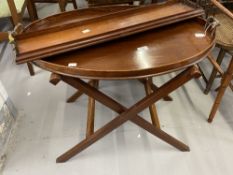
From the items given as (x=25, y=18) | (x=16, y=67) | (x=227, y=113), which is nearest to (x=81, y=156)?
(x=227, y=113)

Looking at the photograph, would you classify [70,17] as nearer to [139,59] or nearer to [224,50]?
[139,59]

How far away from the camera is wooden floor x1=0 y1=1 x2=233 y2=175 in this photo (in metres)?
1.25

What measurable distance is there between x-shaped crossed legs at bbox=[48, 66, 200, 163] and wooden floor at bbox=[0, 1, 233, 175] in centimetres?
6

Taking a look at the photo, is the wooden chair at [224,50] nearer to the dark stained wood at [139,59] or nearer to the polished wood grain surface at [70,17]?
the dark stained wood at [139,59]

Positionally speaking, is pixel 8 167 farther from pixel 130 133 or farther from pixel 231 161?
pixel 231 161

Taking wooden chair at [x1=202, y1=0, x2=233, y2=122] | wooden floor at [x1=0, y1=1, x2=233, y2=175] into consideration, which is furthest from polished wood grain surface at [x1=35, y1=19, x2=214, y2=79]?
wooden floor at [x1=0, y1=1, x2=233, y2=175]

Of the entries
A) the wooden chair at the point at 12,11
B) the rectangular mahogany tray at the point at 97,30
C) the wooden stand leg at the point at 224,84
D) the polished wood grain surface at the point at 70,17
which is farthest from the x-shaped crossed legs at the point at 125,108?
the wooden chair at the point at 12,11

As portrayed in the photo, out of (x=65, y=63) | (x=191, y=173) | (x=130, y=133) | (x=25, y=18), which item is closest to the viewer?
(x=65, y=63)

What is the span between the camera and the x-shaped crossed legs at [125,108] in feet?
3.22

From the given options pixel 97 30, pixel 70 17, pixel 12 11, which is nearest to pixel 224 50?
pixel 97 30

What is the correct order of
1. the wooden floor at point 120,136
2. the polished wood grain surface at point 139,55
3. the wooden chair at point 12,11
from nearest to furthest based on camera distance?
the polished wood grain surface at point 139,55 → the wooden floor at point 120,136 → the wooden chair at point 12,11

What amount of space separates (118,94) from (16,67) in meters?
0.93

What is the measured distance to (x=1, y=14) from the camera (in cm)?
171

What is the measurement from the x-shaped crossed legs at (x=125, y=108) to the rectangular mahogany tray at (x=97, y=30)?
0.41 feet
